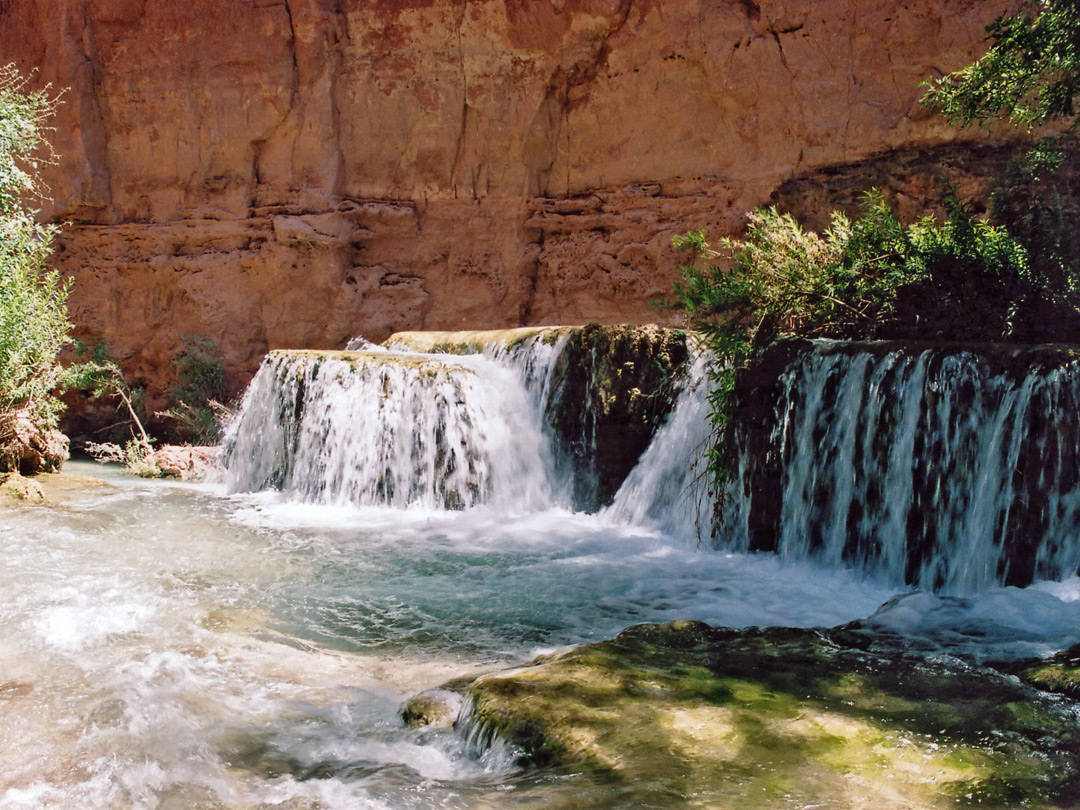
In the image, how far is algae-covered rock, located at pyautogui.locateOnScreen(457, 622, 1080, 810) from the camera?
6.87 feet

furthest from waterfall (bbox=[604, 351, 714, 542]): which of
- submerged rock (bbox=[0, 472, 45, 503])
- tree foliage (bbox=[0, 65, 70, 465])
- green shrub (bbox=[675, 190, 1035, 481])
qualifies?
tree foliage (bbox=[0, 65, 70, 465])

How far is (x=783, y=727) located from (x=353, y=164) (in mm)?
13328

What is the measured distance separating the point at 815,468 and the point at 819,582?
33.7 inches

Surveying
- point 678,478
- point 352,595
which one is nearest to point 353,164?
point 678,478

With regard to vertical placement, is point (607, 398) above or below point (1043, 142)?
below

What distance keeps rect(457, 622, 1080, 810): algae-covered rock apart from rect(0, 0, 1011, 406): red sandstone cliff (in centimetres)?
1031

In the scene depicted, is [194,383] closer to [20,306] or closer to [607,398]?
[20,306]

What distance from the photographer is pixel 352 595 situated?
479cm

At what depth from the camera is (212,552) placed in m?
5.74

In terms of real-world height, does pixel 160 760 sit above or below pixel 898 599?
below

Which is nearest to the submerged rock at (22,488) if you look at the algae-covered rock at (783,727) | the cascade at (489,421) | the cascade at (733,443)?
the cascade at (733,443)

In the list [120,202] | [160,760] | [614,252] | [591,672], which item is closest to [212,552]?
[160,760]

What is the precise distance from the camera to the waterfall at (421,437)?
7.97 metres

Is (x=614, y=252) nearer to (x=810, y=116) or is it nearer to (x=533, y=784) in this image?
(x=810, y=116)
